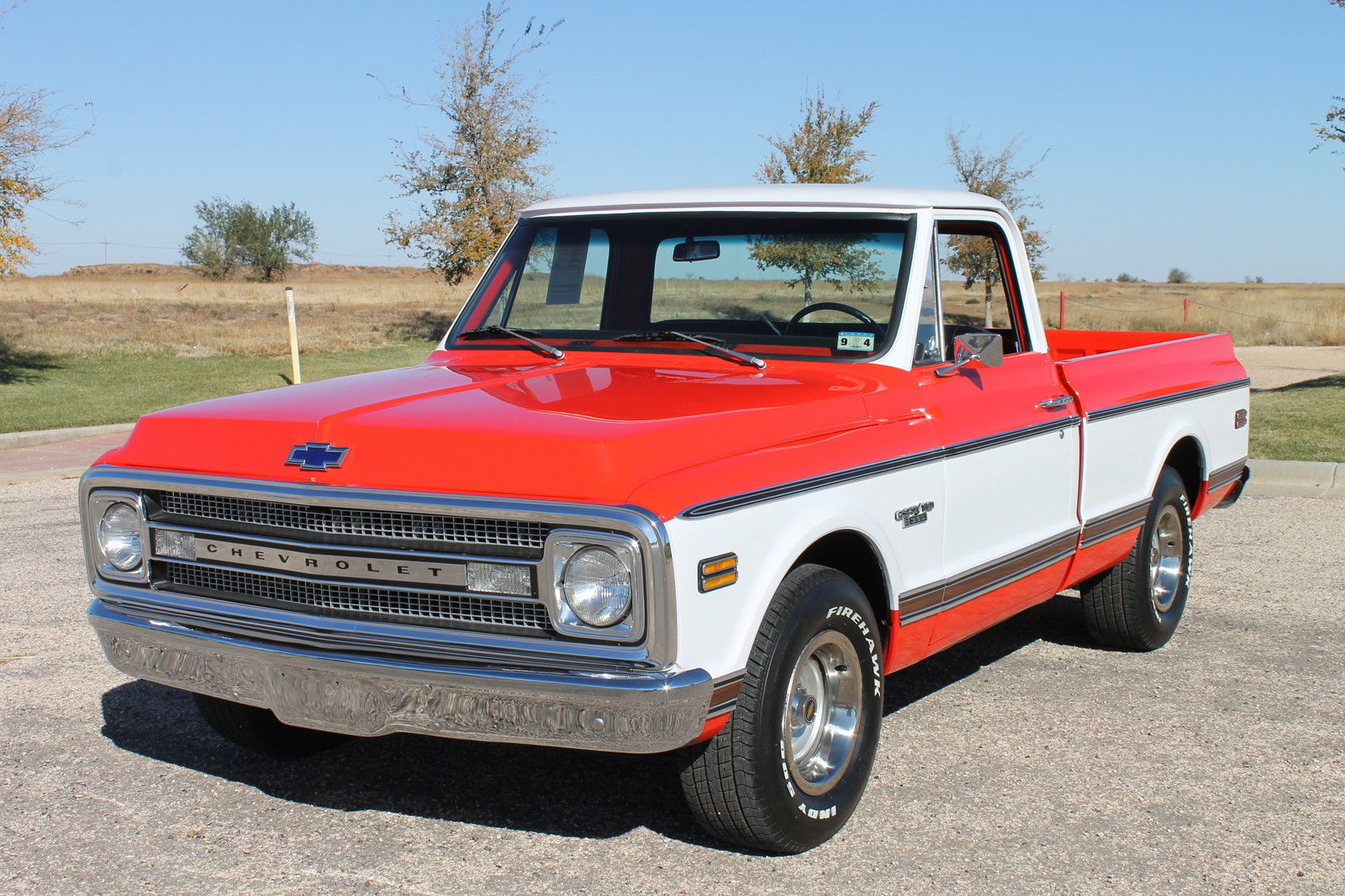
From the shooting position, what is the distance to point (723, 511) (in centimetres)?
324

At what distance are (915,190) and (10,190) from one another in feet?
59.3

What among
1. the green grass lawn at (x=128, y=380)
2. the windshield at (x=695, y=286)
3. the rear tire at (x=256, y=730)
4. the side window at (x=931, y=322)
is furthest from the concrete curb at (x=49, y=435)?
the side window at (x=931, y=322)

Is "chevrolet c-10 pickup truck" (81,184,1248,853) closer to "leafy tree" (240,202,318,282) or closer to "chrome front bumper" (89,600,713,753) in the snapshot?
"chrome front bumper" (89,600,713,753)

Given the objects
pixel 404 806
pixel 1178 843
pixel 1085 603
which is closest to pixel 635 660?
pixel 404 806

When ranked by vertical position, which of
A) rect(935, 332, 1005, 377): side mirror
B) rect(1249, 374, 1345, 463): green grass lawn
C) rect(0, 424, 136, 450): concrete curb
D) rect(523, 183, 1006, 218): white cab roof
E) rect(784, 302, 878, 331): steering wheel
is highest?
rect(523, 183, 1006, 218): white cab roof

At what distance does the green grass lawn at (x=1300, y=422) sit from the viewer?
1083 cm

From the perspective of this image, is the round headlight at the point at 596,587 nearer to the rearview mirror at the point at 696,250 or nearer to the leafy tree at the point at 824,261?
the leafy tree at the point at 824,261

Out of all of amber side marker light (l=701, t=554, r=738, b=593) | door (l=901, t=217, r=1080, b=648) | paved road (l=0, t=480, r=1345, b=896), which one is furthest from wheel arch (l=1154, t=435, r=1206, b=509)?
amber side marker light (l=701, t=554, r=738, b=593)

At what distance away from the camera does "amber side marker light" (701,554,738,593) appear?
3172mm

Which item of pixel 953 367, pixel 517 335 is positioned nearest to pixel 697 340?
pixel 517 335

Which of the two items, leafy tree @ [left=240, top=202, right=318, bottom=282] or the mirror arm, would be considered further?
leafy tree @ [left=240, top=202, right=318, bottom=282]

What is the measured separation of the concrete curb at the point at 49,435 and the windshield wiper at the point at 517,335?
10.1 m

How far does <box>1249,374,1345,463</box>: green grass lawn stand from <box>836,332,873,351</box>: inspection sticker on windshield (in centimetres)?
731

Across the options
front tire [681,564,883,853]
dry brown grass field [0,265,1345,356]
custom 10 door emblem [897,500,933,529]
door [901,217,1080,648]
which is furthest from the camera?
dry brown grass field [0,265,1345,356]
